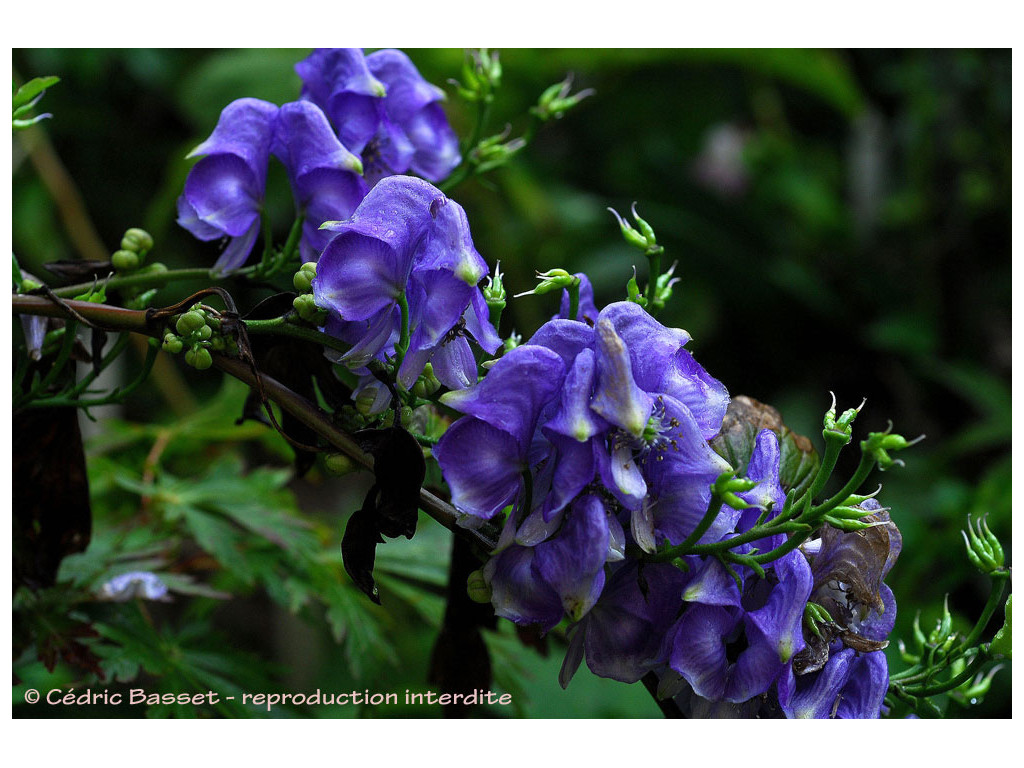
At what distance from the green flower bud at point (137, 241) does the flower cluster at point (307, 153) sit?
3 centimetres

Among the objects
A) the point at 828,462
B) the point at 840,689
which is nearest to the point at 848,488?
the point at 828,462

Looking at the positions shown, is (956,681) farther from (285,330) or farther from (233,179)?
(233,179)

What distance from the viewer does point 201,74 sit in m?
1.52

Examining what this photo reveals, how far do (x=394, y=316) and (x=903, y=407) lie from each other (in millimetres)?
1748

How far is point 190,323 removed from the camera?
15.5 inches

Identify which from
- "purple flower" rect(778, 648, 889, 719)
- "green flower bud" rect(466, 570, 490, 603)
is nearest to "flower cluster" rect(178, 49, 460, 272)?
"green flower bud" rect(466, 570, 490, 603)

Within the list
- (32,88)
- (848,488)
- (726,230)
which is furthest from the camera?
(726,230)

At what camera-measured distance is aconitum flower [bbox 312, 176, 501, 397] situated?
403mm

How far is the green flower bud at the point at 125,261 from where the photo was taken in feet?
1.64

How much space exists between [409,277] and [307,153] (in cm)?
→ 14

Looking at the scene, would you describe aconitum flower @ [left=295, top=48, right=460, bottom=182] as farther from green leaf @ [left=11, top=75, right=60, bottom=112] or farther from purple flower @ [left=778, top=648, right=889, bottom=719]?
purple flower @ [left=778, top=648, right=889, bottom=719]

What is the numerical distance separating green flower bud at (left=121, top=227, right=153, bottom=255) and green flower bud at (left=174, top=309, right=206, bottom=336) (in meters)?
0.14

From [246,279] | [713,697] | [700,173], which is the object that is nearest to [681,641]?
[713,697]

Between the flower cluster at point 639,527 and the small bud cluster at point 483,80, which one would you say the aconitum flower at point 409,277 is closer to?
the flower cluster at point 639,527
